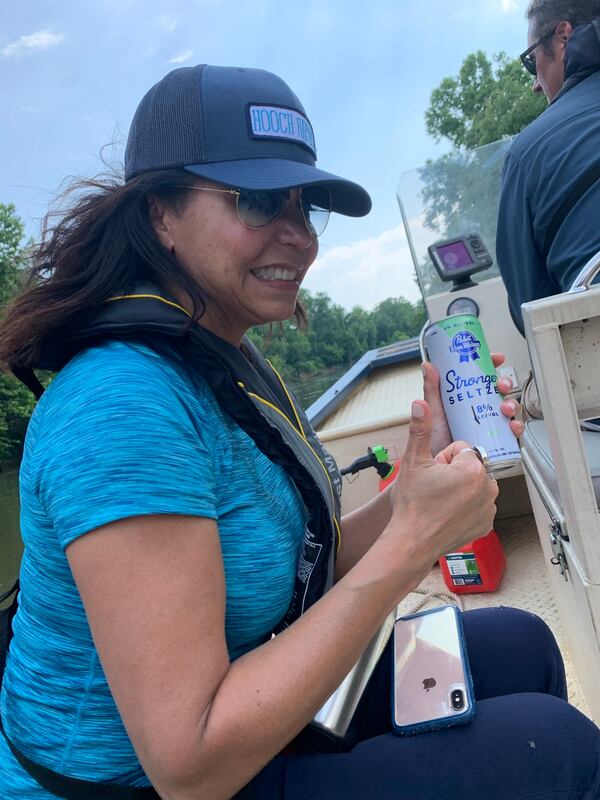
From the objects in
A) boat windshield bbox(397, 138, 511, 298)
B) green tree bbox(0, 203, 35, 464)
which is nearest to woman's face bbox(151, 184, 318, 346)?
boat windshield bbox(397, 138, 511, 298)

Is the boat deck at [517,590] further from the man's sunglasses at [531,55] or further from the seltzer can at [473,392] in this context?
the man's sunglasses at [531,55]

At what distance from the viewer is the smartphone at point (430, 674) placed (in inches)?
36.2

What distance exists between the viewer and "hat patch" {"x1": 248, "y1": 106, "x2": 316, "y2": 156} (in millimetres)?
1032

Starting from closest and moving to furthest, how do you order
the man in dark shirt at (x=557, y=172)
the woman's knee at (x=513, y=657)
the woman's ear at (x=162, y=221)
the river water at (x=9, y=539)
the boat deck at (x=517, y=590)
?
the woman's ear at (x=162, y=221), the woman's knee at (x=513, y=657), the man in dark shirt at (x=557, y=172), the boat deck at (x=517, y=590), the river water at (x=9, y=539)

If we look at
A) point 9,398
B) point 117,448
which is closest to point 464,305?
point 117,448

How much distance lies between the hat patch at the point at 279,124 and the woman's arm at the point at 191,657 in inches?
26.8

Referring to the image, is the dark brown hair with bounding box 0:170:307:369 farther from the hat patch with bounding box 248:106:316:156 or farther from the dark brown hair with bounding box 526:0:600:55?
the dark brown hair with bounding box 526:0:600:55

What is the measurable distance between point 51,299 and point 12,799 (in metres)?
0.75

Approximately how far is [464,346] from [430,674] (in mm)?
603

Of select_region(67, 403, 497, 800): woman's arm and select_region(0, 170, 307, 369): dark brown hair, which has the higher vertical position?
select_region(0, 170, 307, 369): dark brown hair

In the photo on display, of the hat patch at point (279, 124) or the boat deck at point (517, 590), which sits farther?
the boat deck at point (517, 590)

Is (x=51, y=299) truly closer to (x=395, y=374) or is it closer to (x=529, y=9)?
(x=529, y=9)

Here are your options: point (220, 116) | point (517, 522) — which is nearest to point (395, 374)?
point (517, 522)

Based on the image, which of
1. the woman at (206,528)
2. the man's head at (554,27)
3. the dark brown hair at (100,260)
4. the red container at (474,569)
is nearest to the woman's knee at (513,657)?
the woman at (206,528)
